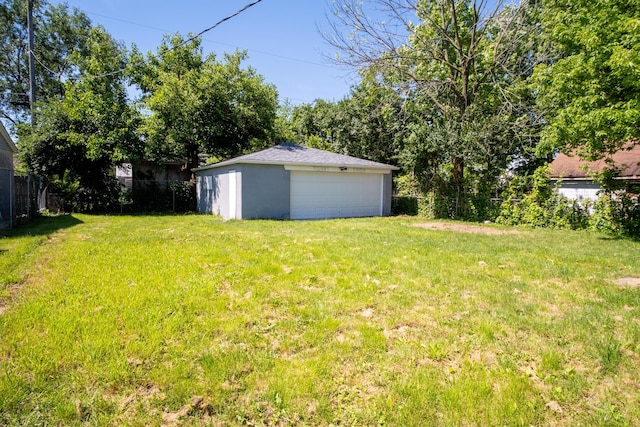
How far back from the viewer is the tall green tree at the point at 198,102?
17.0 m

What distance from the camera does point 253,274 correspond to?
17.5 ft

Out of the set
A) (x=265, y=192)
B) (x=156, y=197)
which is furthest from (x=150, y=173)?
(x=265, y=192)

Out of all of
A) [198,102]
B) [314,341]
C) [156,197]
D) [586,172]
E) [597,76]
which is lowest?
[314,341]

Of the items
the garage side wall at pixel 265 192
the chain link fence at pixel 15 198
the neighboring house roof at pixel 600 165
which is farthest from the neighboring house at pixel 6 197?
the neighboring house roof at pixel 600 165

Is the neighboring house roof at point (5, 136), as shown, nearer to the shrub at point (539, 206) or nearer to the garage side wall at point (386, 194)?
the garage side wall at point (386, 194)

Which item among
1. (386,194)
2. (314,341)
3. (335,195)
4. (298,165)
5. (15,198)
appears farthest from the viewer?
(386,194)

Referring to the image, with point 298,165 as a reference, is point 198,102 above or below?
above

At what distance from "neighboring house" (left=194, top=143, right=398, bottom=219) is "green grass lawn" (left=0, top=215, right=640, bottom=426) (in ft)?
24.0

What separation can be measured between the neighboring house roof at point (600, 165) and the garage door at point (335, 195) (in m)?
7.51

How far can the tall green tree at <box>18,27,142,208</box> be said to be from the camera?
15.2 meters

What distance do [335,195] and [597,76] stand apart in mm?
9734

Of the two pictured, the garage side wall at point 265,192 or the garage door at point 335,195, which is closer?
the garage side wall at point 265,192

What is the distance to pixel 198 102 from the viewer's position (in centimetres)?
1688

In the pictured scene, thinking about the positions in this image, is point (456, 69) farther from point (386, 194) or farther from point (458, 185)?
point (386, 194)
